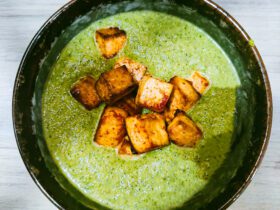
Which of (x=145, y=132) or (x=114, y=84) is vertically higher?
Result: (x=114, y=84)

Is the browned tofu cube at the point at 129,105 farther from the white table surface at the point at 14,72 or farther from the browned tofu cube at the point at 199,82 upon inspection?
the white table surface at the point at 14,72

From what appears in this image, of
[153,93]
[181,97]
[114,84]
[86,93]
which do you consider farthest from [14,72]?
[181,97]

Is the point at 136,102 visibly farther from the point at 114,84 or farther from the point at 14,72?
the point at 14,72

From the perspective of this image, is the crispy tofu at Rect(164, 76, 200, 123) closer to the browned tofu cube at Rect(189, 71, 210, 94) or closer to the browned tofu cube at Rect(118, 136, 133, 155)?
the browned tofu cube at Rect(189, 71, 210, 94)

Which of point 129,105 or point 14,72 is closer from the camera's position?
point 129,105

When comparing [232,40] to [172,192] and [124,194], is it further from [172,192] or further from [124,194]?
[124,194]

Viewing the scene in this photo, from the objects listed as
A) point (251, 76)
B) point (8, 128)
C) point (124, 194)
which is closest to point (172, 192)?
point (124, 194)

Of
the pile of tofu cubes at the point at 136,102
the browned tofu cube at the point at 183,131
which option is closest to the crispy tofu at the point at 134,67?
the pile of tofu cubes at the point at 136,102
